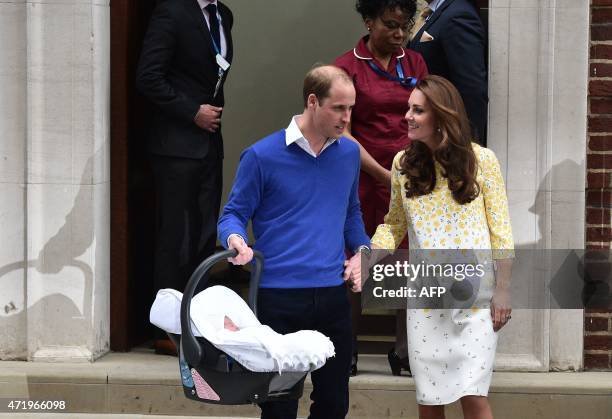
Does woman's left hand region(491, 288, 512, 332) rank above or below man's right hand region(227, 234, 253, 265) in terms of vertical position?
below

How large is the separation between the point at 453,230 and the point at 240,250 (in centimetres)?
93

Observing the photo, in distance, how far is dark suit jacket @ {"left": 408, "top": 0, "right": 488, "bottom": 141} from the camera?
22.9 feet

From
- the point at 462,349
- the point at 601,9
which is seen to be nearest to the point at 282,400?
the point at 462,349

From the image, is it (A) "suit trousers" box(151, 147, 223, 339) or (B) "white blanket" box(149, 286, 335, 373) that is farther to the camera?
(A) "suit trousers" box(151, 147, 223, 339)

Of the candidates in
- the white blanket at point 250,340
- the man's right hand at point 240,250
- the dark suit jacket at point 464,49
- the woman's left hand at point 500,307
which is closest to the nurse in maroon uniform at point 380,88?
the dark suit jacket at point 464,49

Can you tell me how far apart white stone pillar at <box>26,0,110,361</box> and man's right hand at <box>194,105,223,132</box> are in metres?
0.51

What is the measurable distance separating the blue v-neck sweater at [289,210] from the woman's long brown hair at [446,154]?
33 centimetres

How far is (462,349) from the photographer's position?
5477 millimetres

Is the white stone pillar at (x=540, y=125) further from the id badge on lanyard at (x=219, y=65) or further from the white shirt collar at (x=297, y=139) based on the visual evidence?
the white shirt collar at (x=297, y=139)

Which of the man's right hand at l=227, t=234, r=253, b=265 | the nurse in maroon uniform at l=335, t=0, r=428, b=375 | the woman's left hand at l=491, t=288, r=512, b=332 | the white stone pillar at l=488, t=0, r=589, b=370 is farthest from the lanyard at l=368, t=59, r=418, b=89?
the man's right hand at l=227, t=234, r=253, b=265

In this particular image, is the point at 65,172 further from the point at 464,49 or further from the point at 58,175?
the point at 464,49

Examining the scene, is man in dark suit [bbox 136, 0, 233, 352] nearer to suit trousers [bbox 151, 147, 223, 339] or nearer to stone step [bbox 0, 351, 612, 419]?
suit trousers [bbox 151, 147, 223, 339]

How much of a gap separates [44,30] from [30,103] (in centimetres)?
38

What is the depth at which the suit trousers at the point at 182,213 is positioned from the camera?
7.45 m
